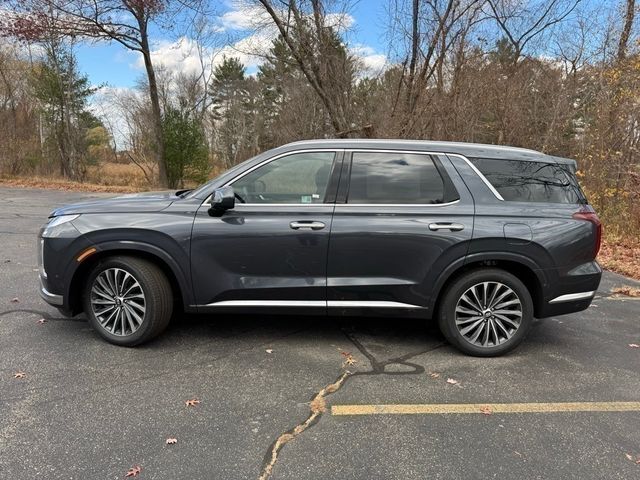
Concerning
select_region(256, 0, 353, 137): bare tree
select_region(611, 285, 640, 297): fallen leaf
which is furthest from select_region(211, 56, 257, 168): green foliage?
select_region(611, 285, 640, 297): fallen leaf

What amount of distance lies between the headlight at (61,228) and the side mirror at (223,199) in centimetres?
121

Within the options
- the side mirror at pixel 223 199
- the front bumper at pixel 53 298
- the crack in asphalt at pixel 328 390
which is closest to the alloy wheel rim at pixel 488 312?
the crack in asphalt at pixel 328 390

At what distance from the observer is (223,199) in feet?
12.4

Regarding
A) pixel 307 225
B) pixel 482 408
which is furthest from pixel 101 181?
pixel 482 408

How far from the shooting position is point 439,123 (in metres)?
13.8

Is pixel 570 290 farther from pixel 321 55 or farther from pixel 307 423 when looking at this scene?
pixel 321 55

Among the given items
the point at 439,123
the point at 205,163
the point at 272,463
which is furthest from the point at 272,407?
the point at 205,163

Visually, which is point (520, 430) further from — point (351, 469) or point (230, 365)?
point (230, 365)

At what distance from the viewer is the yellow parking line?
10.5 feet

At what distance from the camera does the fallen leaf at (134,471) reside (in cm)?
253

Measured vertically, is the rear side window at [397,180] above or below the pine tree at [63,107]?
below

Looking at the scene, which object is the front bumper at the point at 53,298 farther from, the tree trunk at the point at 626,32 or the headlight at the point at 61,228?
the tree trunk at the point at 626,32

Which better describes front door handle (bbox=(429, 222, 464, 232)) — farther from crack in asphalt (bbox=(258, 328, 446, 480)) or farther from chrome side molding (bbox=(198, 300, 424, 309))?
crack in asphalt (bbox=(258, 328, 446, 480))

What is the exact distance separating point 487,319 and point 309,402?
5.75ft
